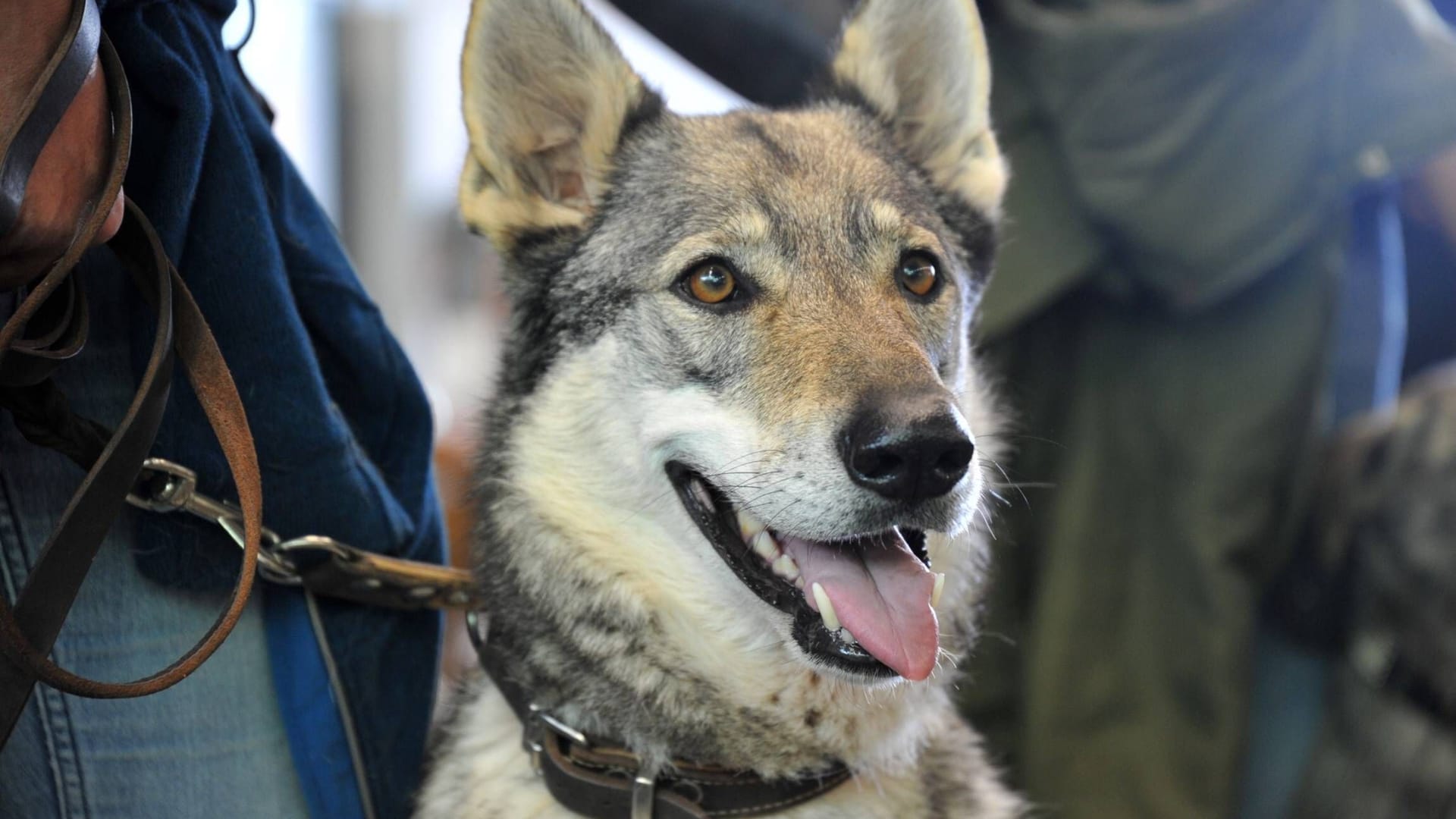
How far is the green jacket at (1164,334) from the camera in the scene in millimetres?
2398

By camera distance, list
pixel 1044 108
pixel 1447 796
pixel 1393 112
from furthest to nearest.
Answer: pixel 1044 108 < pixel 1393 112 < pixel 1447 796

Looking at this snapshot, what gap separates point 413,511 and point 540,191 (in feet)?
1.83

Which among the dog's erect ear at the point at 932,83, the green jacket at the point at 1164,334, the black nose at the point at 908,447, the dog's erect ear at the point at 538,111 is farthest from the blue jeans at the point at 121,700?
the green jacket at the point at 1164,334

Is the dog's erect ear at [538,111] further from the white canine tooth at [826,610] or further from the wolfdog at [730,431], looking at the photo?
the white canine tooth at [826,610]

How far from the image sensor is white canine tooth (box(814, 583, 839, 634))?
1.42 meters

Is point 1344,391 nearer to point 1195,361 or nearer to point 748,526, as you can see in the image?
point 1195,361

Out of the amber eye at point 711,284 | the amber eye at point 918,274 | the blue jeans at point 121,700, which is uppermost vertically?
the amber eye at point 711,284

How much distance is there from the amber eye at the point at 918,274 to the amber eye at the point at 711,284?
0.87 feet

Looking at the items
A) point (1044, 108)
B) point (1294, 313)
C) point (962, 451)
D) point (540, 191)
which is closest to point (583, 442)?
point (540, 191)

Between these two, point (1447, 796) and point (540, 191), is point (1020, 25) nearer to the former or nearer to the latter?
point (540, 191)

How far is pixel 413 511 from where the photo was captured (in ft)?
5.69

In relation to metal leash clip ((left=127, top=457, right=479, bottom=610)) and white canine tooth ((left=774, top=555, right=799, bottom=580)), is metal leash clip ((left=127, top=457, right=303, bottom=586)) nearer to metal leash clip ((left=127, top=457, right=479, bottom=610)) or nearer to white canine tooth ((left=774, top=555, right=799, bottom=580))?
metal leash clip ((left=127, top=457, right=479, bottom=610))

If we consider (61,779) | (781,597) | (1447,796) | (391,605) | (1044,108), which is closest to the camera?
(61,779)

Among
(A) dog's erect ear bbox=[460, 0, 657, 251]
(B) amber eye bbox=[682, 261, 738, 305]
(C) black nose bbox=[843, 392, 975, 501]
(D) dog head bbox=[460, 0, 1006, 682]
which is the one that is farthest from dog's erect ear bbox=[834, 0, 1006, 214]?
(C) black nose bbox=[843, 392, 975, 501]
